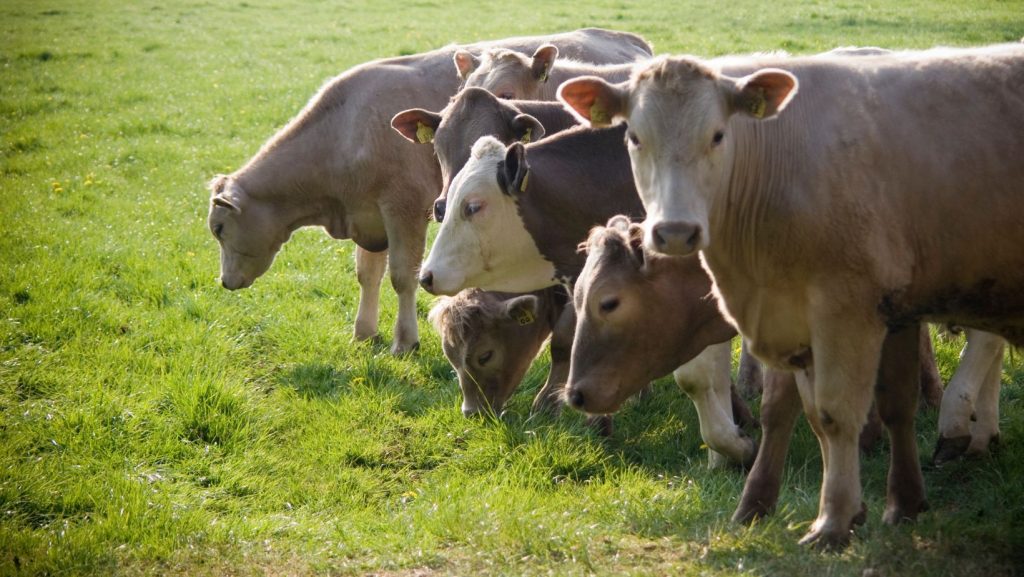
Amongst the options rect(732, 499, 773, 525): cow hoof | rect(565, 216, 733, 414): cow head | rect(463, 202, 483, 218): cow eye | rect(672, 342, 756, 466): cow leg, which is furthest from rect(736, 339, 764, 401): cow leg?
rect(732, 499, 773, 525): cow hoof

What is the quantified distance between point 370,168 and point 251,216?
1243 millimetres

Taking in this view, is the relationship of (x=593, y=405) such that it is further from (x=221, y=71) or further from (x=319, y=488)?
(x=221, y=71)

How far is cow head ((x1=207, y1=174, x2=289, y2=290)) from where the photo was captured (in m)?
10.0

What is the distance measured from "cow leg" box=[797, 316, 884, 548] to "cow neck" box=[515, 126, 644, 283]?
2.20m

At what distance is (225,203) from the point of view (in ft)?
32.4

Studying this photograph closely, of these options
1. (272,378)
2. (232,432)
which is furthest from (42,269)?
(232,432)

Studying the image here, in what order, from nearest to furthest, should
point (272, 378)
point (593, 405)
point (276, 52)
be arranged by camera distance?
point (593, 405) < point (272, 378) < point (276, 52)

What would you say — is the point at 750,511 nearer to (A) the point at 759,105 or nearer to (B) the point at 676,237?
(B) the point at 676,237

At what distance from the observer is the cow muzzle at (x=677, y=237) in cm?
451

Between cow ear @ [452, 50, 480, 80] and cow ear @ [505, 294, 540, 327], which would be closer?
cow ear @ [505, 294, 540, 327]

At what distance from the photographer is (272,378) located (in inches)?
351

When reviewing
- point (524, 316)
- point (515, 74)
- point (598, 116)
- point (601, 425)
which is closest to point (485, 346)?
point (524, 316)

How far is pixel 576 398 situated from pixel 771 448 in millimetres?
1023

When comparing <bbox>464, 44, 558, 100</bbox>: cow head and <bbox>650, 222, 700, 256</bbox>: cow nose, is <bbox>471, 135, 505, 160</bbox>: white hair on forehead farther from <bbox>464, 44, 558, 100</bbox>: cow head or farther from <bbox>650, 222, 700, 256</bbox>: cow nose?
<bbox>650, 222, 700, 256</bbox>: cow nose
